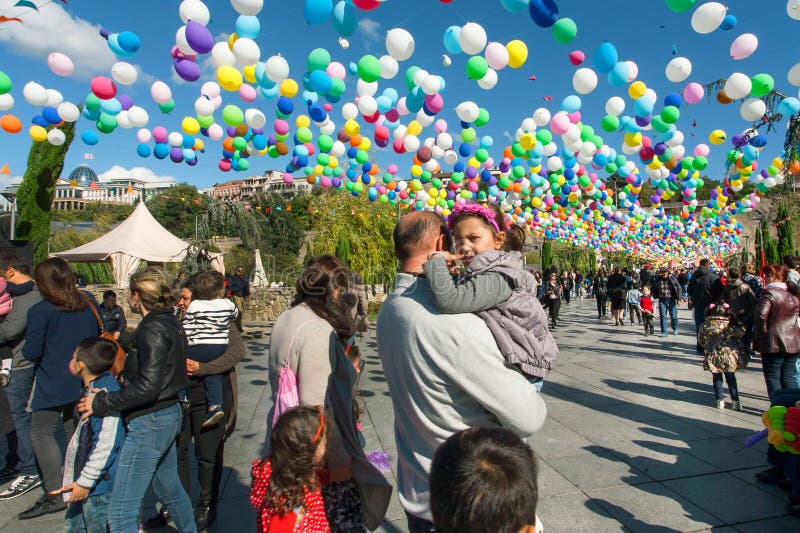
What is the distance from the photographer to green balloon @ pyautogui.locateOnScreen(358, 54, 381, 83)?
5695 mm

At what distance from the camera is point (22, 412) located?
381 cm

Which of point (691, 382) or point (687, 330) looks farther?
point (687, 330)

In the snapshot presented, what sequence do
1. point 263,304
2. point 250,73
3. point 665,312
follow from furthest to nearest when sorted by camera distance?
point 263,304 < point 665,312 < point 250,73

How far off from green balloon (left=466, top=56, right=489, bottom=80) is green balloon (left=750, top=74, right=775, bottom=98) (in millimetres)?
3266

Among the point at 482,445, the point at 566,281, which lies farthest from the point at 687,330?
the point at 482,445

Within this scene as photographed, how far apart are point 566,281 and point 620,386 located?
15.2m


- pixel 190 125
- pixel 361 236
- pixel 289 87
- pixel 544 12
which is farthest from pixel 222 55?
pixel 361 236

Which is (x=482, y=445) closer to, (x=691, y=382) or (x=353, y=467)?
(x=353, y=467)

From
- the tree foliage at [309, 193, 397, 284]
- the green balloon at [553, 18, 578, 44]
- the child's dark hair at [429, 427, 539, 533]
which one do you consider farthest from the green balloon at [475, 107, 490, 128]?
the tree foliage at [309, 193, 397, 284]

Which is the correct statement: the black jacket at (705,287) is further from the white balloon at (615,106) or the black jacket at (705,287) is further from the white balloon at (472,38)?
the white balloon at (472,38)

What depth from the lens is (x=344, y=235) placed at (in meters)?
18.0

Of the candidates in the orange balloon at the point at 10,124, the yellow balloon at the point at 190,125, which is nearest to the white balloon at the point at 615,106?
the yellow balloon at the point at 190,125

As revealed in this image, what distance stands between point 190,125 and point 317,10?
2.90 metres

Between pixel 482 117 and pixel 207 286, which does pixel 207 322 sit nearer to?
pixel 207 286
